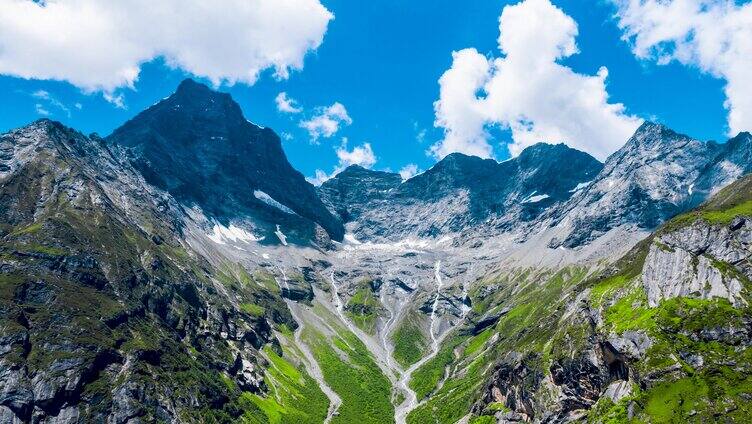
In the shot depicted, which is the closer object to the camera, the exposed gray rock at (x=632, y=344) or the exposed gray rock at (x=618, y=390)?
the exposed gray rock at (x=618, y=390)

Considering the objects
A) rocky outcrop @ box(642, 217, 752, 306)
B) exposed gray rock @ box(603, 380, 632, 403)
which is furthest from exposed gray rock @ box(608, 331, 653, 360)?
rocky outcrop @ box(642, 217, 752, 306)

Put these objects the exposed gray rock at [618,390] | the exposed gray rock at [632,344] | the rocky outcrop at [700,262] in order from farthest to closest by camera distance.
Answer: the rocky outcrop at [700,262]
the exposed gray rock at [632,344]
the exposed gray rock at [618,390]

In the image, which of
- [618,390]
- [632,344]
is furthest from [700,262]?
[618,390]

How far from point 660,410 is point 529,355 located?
197 feet

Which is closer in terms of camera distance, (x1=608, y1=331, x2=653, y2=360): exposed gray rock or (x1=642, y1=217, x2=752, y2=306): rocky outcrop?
(x1=608, y1=331, x2=653, y2=360): exposed gray rock

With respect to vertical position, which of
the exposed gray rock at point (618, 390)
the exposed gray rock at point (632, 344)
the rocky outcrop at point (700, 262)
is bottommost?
the exposed gray rock at point (618, 390)

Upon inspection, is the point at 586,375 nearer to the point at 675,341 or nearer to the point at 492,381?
the point at 675,341

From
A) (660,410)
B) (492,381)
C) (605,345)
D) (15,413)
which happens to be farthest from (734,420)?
(15,413)

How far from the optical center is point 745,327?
12612 centimetres

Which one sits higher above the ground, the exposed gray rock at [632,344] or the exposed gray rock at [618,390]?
the exposed gray rock at [632,344]

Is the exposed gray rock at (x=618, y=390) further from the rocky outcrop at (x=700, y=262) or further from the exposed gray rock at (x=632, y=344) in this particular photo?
the rocky outcrop at (x=700, y=262)

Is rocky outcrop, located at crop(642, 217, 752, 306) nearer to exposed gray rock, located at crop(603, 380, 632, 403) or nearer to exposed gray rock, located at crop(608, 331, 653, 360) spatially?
exposed gray rock, located at crop(608, 331, 653, 360)

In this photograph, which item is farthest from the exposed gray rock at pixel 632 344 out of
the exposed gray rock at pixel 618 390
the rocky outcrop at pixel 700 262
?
the rocky outcrop at pixel 700 262

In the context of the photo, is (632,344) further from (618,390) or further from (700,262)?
(700,262)
